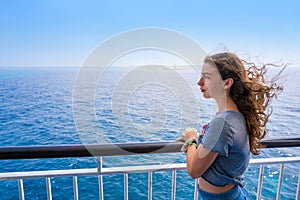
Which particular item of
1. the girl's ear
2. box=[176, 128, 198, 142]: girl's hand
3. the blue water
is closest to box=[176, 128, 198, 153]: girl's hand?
box=[176, 128, 198, 142]: girl's hand

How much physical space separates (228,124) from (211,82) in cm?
16

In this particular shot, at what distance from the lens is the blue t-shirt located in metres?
0.66

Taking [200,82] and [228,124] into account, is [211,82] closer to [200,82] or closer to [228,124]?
[200,82]

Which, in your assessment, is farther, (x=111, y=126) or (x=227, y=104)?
(x=111, y=126)

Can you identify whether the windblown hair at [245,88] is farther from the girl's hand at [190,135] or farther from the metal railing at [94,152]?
the metal railing at [94,152]

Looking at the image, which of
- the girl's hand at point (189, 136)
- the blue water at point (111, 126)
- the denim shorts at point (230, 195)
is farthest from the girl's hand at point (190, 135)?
the denim shorts at point (230, 195)

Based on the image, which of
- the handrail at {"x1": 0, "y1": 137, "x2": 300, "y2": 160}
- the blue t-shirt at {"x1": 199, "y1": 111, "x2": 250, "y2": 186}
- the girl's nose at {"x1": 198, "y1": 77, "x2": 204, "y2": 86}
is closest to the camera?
the blue t-shirt at {"x1": 199, "y1": 111, "x2": 250, "y2": 186}

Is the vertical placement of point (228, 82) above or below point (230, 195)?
above

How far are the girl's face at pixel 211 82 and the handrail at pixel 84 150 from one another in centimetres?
38

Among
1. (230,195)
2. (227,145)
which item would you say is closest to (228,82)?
(227,145)

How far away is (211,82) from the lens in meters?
0.72

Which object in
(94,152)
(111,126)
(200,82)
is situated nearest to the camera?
(200,82)

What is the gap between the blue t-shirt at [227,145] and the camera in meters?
0.66

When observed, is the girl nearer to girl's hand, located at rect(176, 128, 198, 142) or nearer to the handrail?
girl's hand, located at rect(176, 128, 198, 142)
